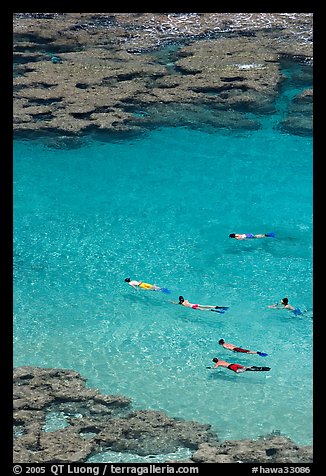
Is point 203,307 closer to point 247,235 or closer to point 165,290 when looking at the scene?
point 165,290

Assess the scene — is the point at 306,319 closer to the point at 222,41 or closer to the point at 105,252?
the point at 105,252

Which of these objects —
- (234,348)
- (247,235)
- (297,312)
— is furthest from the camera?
(247,235)

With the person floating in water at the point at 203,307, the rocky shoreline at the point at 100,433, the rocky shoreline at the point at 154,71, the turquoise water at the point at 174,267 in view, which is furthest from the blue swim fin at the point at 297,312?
the rocky shoreline at the point at 154,71

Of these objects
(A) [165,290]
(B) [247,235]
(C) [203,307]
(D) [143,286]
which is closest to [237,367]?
(C) [203,307]

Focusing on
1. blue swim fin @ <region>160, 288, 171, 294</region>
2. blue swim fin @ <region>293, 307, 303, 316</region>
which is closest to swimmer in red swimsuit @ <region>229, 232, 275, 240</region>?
blue swim fin @ <region>160, 288, 171, 294</region>

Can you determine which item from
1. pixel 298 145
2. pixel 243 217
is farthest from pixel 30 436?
pixel 298 145

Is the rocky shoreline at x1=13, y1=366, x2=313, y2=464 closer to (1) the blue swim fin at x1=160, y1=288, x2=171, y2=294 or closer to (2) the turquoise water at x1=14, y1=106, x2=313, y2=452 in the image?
(2) the turquoise water at x1=14, y1=106, x2=313, y2=452
